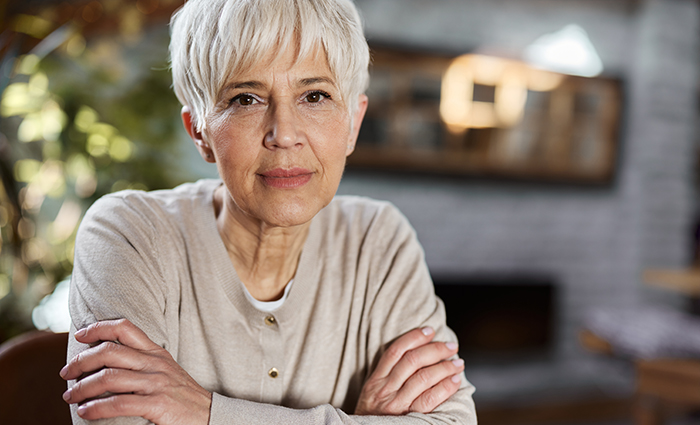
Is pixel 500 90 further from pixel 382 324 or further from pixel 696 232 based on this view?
pixel 382 324

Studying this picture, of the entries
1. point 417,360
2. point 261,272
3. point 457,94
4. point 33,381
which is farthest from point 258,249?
point 457,94

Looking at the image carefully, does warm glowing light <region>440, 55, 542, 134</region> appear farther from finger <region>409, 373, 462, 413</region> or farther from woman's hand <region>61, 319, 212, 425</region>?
woman's hand <region>61, 319, 212, 425</region>

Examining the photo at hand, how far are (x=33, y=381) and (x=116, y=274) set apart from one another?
0.33 meters

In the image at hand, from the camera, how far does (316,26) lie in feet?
2.86

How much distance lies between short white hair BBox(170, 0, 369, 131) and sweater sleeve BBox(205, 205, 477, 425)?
1.09ft

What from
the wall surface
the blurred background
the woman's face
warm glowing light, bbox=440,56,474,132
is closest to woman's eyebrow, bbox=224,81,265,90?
the woman's face

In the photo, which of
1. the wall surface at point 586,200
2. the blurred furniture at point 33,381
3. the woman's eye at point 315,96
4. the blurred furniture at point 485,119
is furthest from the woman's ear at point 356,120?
the wall surface at point 586,200

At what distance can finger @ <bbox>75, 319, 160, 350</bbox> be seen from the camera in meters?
0.78

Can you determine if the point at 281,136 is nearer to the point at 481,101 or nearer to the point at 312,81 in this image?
the point at 312,81

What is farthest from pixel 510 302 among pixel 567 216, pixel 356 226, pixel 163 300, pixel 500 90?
pixel 163 300

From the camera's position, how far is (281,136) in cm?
87

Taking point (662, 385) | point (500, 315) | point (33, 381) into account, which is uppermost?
point (33, 381)

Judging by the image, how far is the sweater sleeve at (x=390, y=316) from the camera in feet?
2.72

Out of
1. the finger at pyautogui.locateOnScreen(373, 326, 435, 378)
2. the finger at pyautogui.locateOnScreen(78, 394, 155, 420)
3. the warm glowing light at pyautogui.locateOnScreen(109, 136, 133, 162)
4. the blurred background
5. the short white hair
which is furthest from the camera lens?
the blurred background
